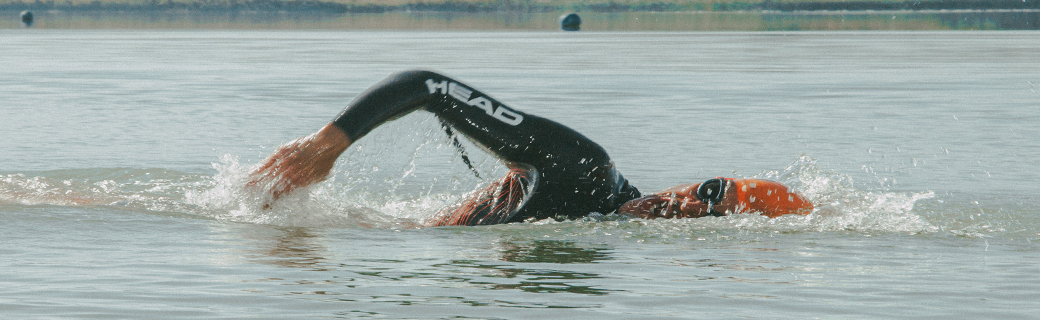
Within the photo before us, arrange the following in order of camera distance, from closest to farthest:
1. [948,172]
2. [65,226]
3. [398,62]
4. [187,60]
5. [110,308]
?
[110,308]
[65,226]
[948,172]
[398,62]
[187,60]

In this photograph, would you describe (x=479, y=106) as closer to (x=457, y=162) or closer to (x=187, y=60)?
(x=457, y=162)

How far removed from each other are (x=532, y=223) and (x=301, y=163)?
4.88 feet

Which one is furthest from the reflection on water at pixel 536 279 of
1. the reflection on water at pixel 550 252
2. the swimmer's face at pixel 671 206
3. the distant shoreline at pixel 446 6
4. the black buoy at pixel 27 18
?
the distant shoreline at pixel 446 6

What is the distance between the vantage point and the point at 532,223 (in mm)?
7531

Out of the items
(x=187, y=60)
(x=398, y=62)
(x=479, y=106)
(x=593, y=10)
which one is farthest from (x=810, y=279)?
(x=593, y=10)

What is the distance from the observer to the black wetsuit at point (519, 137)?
6.67 metres

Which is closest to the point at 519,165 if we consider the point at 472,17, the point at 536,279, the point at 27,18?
the point at 536,279

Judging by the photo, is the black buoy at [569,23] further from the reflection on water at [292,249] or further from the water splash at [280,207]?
the reflection on water at [292,249]

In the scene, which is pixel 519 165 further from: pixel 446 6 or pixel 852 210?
pixel 446 6

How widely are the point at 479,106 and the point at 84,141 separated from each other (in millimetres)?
8175

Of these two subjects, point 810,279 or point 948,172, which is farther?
point 948,172

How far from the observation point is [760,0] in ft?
401

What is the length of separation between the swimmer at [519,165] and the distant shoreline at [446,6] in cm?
10512

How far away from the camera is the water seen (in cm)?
577
